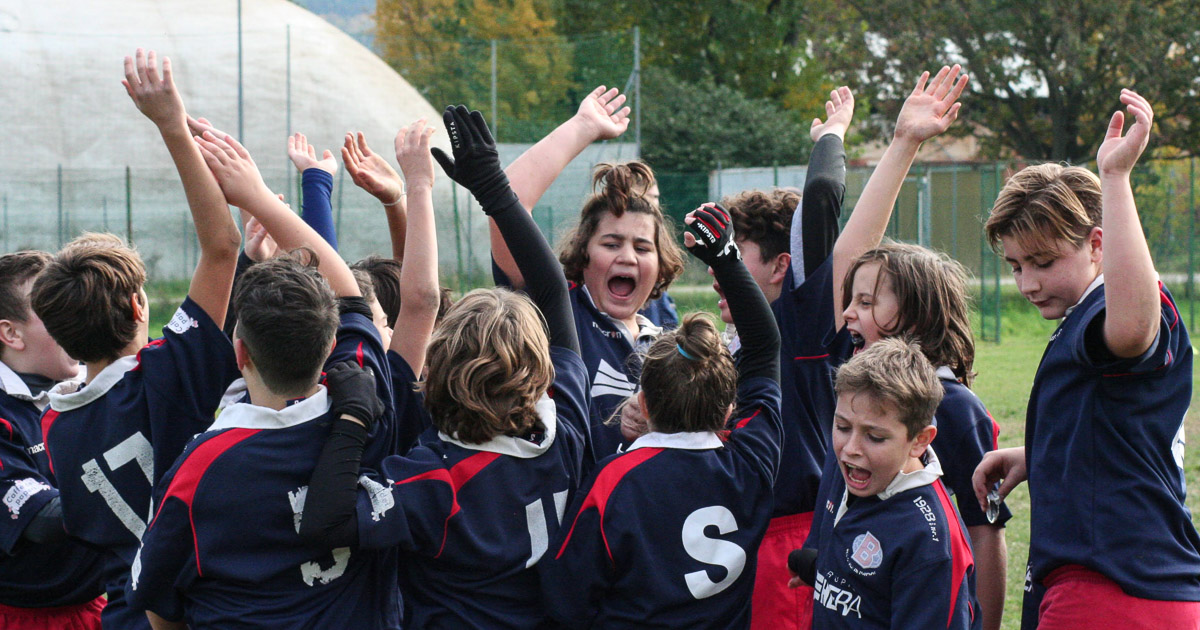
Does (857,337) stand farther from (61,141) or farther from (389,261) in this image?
(61,141)

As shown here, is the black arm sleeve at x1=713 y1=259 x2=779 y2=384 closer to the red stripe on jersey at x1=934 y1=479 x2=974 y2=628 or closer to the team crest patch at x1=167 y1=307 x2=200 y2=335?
the red stripe on jersey at x1=934 y1=479 x2=974 y2=628

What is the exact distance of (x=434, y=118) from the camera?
2581cm

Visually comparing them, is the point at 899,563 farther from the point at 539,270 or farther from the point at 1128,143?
the point at 539,270

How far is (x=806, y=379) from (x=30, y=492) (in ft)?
7.40

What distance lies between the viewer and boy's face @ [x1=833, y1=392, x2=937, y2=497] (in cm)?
242

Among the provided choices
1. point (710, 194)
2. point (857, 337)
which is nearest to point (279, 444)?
point (857, 337)

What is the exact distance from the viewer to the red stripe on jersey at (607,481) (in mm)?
2479

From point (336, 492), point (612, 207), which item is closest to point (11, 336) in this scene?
point (336, 492)

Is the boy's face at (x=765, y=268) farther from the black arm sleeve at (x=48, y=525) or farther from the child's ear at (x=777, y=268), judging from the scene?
the black arm sleeve at (x=48, y=525)

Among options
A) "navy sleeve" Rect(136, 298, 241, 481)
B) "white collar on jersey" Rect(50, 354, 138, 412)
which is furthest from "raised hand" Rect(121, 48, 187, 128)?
"white collar on jersey" Rect(50, 354, 138, 412)

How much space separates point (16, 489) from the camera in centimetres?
302

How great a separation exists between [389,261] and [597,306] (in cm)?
85

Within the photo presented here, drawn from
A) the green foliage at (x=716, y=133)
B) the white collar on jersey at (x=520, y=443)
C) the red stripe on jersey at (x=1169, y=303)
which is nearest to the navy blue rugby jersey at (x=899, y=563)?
the red stripe on jersey at (x=1169, y=303)

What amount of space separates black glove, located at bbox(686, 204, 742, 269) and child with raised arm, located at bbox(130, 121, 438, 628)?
864 millimetres
